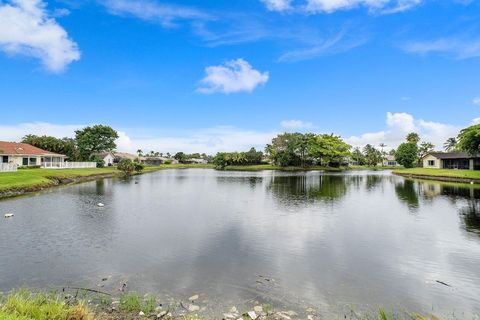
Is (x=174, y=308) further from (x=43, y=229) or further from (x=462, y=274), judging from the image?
(x=43, y=229)

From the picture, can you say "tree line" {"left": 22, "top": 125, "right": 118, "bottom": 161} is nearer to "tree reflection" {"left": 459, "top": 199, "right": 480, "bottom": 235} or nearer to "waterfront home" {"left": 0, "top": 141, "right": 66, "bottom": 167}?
"waterfront home" {"left": 0, "top": 141, "right": 66, "bottom": 167}

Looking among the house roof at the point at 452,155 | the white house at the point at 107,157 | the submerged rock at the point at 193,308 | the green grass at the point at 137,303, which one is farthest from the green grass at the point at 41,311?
the white house at the point at 107,157

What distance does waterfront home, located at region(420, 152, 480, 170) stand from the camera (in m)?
69.7

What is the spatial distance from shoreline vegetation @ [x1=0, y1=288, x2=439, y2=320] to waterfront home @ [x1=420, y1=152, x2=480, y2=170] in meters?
74.8

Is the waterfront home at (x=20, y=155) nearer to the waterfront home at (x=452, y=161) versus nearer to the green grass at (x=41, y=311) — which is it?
the green grass at (x=41, y=311)

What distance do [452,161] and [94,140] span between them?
365 feet

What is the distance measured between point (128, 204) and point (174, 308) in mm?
21037

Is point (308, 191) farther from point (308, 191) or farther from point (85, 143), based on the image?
point (85, 143)

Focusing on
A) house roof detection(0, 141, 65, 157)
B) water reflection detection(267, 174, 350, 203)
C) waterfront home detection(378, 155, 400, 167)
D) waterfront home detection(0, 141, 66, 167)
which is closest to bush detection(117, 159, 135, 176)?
waterfront home detection(0, 141, 66, 167)

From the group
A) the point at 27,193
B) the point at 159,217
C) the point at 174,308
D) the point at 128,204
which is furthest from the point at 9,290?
the point at 27,193

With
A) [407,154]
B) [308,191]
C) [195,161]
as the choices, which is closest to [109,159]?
[195,161]

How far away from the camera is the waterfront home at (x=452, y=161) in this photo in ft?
229

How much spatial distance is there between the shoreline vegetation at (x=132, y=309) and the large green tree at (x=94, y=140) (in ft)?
340

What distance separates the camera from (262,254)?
13.8m
